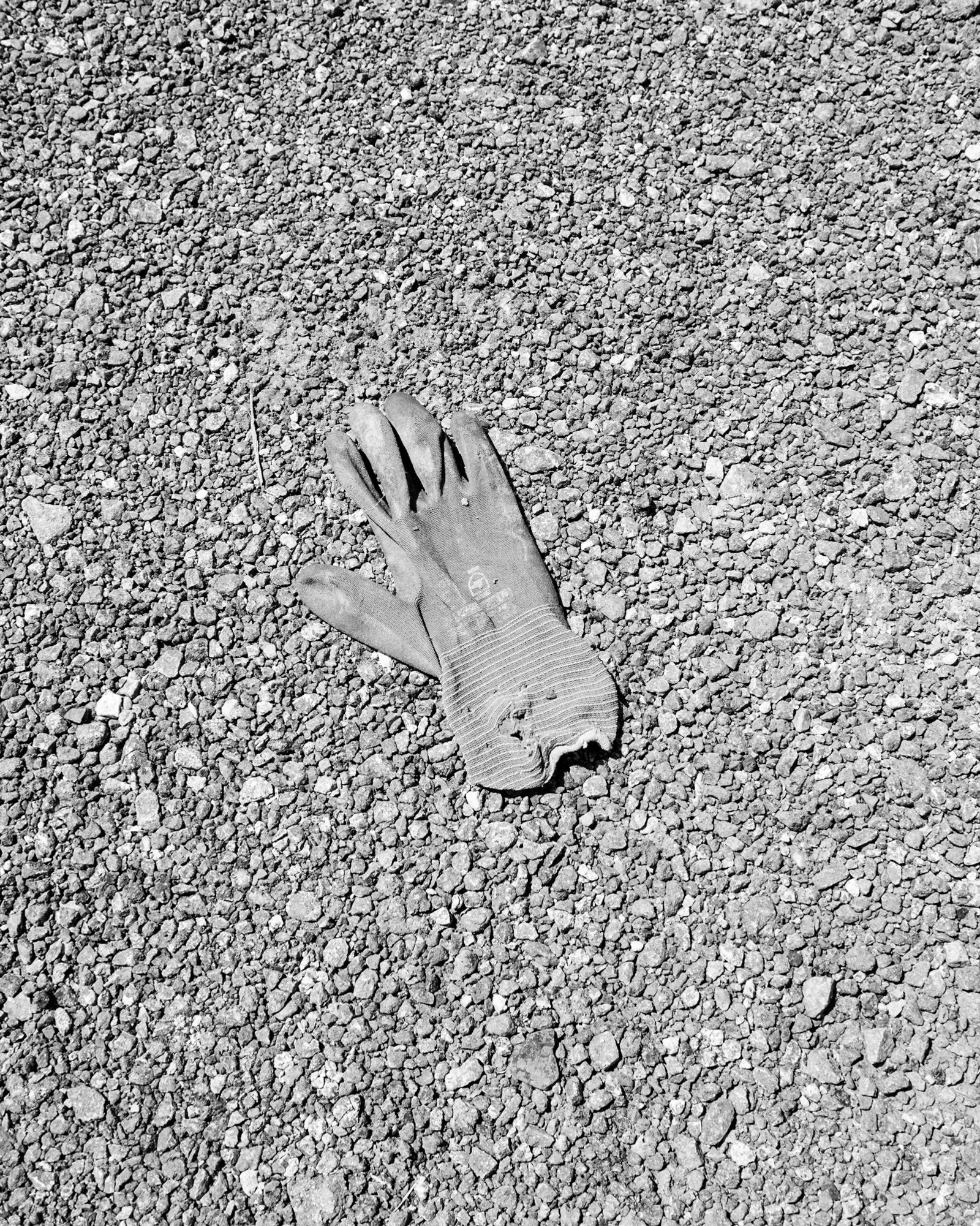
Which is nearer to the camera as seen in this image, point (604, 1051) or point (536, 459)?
point (604, 1051)

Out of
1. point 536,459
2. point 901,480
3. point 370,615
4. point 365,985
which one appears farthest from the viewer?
point 536,459

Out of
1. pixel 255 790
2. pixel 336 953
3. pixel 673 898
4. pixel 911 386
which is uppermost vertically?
pixel 911 386

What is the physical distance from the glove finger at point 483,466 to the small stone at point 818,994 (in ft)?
5.61

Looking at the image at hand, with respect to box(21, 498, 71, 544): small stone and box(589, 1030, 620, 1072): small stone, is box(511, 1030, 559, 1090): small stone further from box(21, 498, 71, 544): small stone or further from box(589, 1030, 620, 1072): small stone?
box(21, 498, 71, 544): small stone

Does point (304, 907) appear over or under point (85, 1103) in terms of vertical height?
over

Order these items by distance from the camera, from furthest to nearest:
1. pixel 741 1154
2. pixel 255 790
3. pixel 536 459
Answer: pixel 536 459, pixel 255 790, pixel 741 1154

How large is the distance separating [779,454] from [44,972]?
2895mm

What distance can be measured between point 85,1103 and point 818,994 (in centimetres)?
214

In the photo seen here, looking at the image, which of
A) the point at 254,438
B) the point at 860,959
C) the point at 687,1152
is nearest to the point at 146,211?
the point at 254,438

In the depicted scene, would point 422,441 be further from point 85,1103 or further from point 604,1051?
point 85,1103

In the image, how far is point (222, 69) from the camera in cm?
446

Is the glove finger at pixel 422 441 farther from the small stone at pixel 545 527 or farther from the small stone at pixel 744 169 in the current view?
the small stone at pixel 744 169

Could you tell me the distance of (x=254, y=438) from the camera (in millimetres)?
3963

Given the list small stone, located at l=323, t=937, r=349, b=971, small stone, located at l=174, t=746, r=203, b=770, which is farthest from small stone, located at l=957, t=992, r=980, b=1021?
small stone, located at l=174, t=746, r=203, b=770
